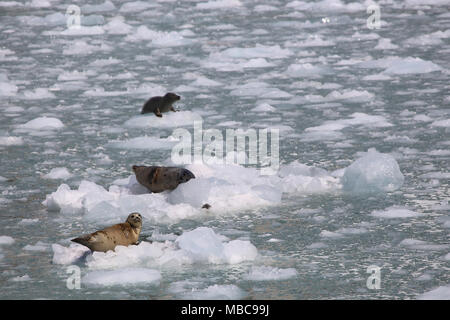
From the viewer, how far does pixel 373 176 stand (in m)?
6.56

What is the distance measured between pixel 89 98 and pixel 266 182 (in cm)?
404

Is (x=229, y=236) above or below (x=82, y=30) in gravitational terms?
below

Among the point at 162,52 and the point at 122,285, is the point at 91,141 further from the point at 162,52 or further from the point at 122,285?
the point at 162,52

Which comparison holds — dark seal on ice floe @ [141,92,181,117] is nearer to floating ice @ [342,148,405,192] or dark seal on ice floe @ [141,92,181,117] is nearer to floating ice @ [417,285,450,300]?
floating ice @ [342,148,405,192]

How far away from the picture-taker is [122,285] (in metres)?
4.85

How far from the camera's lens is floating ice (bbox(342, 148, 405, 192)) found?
259 inches

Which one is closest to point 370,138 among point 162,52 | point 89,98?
point 89,98

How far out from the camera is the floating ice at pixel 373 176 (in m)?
6.57

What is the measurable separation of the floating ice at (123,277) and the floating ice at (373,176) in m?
2.11
